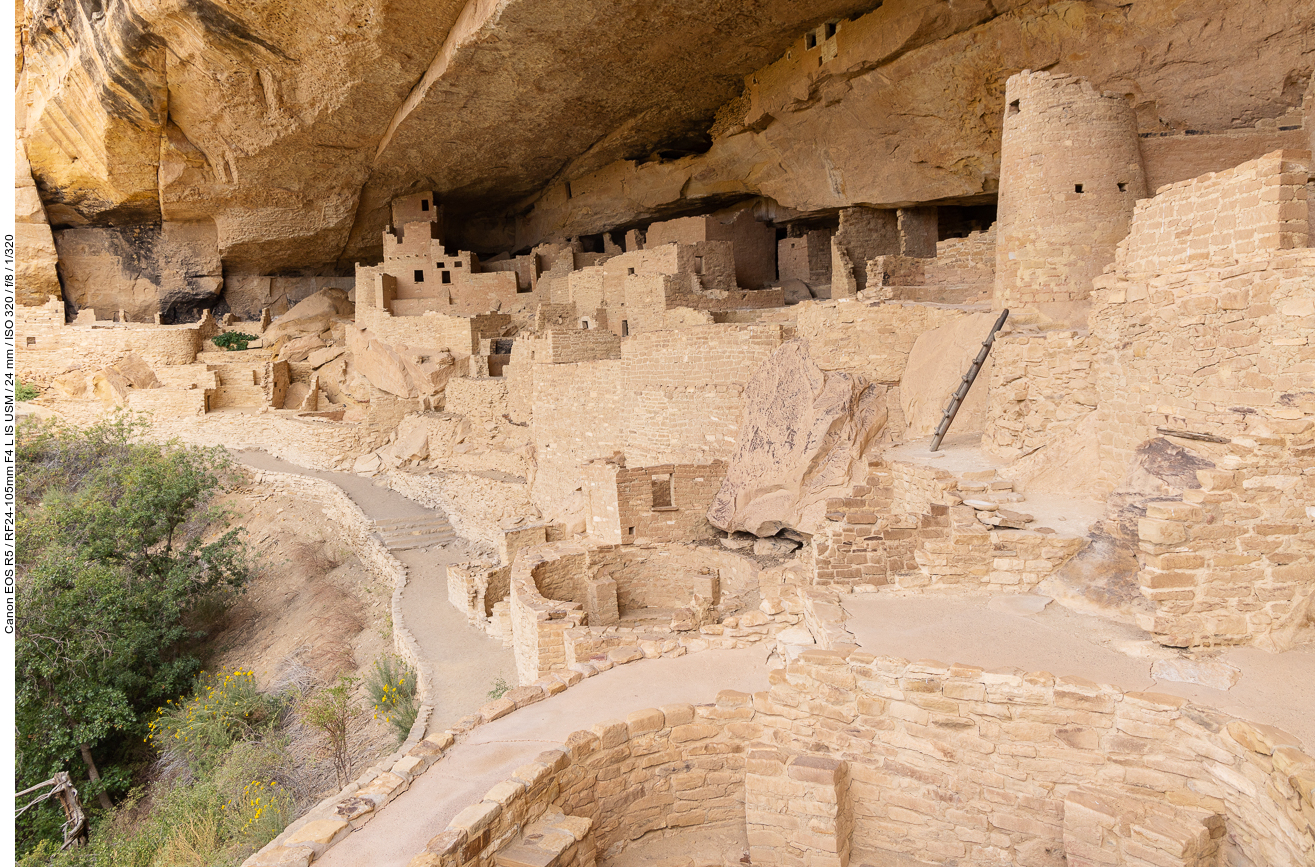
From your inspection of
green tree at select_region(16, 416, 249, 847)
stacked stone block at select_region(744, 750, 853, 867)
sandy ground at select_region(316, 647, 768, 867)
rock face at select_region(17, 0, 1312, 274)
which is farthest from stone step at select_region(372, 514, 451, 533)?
stacked stone block at select_region(744, 750, 853, 867)

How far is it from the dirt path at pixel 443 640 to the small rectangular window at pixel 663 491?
2.69 m

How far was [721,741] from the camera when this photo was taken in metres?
4.50

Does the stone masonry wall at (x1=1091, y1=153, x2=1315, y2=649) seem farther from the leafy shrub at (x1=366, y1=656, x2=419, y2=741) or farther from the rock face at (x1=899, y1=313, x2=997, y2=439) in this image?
the leafy shrub at (x1=366, y1=656, x2=419, y2=741)

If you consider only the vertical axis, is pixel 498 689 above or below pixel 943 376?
below

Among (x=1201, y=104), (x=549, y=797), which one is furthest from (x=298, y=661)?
(x=1201, y=104)

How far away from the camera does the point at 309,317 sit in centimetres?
2317

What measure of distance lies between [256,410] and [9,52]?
556 inches

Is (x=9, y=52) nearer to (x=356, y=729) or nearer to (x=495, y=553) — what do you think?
(x=356, y=729)

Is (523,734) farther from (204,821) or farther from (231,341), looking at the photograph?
(231,341)

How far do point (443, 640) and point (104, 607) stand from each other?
5564 millimetres

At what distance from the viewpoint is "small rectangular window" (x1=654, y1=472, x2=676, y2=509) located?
10359 mm

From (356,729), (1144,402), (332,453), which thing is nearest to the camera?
(1144,402)

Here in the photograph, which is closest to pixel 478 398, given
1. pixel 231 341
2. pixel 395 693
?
pixel 395 693

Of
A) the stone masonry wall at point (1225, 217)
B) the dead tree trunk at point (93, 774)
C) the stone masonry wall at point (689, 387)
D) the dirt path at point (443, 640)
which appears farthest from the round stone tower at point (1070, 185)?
the dead tree trunk at point (93, 774)
